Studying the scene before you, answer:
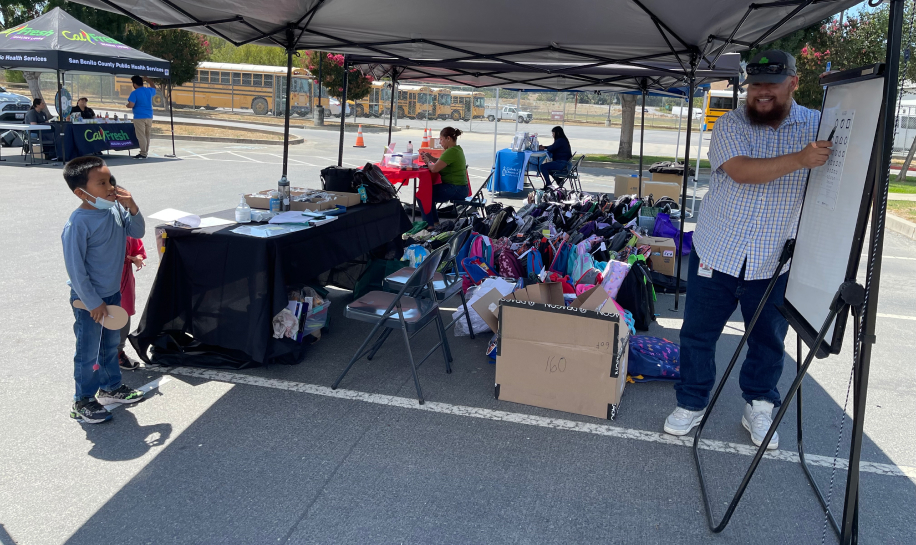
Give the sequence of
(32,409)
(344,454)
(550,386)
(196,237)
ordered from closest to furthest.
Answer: (344,454), (32,409), (550,386), (196,237)

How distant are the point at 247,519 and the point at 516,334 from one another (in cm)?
179

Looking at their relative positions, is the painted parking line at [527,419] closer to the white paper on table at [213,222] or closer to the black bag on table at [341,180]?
the white paper on table at [213,222]

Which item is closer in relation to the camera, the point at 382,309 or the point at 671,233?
the point at 382,309

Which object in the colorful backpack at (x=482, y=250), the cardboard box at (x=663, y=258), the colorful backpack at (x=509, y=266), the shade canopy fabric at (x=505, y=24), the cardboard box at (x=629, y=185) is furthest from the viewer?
the cardboard box at (x=629, y=185)

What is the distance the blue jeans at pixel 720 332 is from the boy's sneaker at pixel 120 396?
310cm

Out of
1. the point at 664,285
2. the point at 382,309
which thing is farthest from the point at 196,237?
the point at 664,285

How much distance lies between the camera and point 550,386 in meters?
3.89

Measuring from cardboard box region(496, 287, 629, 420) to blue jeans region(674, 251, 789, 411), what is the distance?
387mm

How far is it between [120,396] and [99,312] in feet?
2.10

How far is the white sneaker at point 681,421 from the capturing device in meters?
3.65

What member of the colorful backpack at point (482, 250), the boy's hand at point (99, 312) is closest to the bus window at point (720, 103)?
the colorful backpack at point (482, 250)

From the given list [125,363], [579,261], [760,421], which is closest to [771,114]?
[760,421]

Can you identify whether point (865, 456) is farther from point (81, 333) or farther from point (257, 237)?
point (81, 333)

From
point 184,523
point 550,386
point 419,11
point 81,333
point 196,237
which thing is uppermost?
point 419,11
